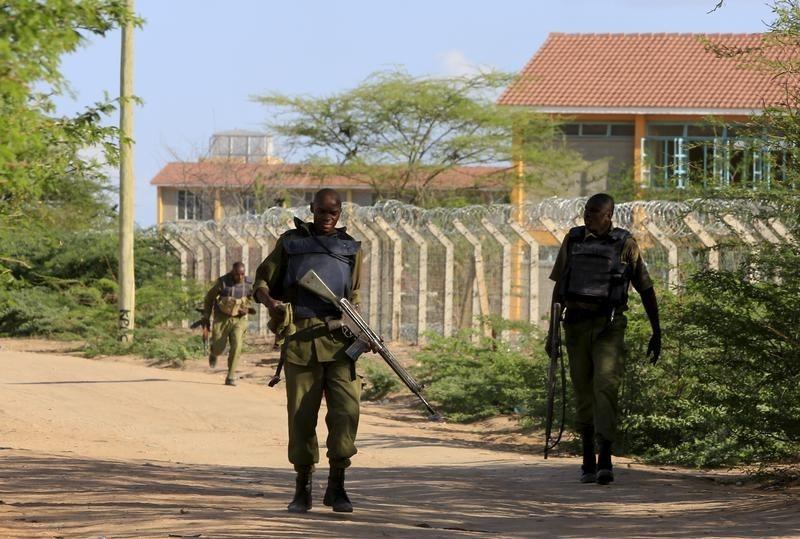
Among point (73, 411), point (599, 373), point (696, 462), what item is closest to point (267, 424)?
point (73, 411)

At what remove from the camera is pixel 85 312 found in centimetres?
3017

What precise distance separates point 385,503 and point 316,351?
51.0 inches

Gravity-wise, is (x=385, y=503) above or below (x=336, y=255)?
below

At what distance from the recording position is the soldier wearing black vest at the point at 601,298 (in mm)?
10141

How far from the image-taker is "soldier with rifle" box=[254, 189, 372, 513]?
27.6 ft

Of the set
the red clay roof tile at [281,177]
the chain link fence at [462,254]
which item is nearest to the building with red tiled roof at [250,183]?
the red clay roof tile at [281,177]

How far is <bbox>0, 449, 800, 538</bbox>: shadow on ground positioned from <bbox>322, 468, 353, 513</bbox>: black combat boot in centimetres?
7

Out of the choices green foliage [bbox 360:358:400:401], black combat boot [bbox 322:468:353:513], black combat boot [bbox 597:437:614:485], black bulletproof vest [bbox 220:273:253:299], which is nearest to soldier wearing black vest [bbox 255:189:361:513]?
black combat boot [bbox 322:468:353:513]

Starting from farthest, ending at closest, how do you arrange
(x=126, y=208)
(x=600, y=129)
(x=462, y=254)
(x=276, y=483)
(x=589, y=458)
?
1. (x=600, y=129)
2. (x=126, y=208)
3. (x=462, y=254)
4. (x=589, y=458)
5. (x=276, y=483)

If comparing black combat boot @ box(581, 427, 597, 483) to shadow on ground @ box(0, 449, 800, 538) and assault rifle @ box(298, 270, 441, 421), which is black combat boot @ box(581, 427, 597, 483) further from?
assault rifle @ box(298, 270, 441, 421)

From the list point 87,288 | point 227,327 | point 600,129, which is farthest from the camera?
point 600,129

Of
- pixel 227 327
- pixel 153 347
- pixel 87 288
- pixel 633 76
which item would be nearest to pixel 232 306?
pixel 227 327

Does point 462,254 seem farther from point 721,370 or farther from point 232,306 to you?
point 721,370

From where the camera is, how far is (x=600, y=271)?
10141mm
